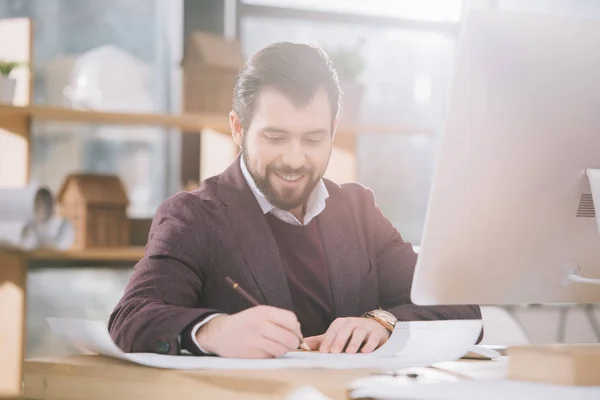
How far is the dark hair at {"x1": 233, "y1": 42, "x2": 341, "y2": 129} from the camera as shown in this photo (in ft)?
6.62

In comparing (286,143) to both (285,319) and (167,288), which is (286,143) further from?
(285,319)

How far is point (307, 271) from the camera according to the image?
6.61 ft

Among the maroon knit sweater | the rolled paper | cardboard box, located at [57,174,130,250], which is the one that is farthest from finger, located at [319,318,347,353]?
cardboard box, located at [57,174,130,250]

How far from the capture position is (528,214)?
1075 mm

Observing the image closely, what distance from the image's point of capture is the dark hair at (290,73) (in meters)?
2.02

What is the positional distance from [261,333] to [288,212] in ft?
2.92

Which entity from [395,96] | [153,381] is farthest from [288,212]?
[395,96]

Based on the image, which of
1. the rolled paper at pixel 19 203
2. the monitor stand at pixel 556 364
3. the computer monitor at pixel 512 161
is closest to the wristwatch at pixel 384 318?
the computer monitor at pixel 512 161

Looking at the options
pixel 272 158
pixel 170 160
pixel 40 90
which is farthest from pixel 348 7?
pixel 272 158

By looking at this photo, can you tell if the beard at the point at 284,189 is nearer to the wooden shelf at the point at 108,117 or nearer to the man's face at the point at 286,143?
the man's face at the point at 286,143

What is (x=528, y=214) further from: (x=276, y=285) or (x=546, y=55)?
(x=276, y=285)

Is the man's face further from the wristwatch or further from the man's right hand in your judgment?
the man's right hand

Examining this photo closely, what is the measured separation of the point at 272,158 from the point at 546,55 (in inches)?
43.0

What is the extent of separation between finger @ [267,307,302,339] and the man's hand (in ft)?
0.52
